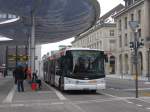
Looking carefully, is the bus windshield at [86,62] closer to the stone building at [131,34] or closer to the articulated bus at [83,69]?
the articulated bus at [83,69]

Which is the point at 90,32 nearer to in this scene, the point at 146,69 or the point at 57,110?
the point at 146,69

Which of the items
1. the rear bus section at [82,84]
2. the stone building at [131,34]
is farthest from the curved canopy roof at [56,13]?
the rear bus section at [82,84]

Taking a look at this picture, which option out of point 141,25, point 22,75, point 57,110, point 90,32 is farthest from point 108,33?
point 57,110

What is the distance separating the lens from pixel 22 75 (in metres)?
28.2

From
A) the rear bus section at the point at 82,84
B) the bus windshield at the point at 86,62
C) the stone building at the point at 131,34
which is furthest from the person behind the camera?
the stone building at the point at 131,34

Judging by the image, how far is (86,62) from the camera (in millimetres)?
25172

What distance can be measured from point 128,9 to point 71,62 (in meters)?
62.2

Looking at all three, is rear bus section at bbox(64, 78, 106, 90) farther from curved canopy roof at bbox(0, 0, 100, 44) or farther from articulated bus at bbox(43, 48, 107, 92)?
curved canopy roof at bbox(0, 0, 100, 44)

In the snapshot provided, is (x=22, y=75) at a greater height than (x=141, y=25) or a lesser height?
lesser

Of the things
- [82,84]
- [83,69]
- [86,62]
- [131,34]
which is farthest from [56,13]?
[131,34]

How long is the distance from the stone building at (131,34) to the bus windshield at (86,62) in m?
41.4

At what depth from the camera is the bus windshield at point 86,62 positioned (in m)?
25.0

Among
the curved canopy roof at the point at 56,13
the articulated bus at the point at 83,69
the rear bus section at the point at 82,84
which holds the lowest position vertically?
the rear bus section at the point at 82,84

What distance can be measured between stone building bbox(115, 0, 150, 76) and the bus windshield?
136 feet
